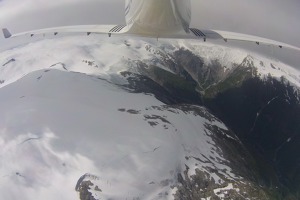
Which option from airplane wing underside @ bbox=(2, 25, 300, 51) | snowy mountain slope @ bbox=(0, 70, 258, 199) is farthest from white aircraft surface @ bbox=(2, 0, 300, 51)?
snowy mountain slope @ bbox=(0, 70, 258, 199)

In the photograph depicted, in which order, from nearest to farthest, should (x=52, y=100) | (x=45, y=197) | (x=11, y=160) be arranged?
(x=45, y=197) → (x=11, y=160) → (x=52, y=100)

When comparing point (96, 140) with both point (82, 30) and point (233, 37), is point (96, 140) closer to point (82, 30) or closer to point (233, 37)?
point (82, 30)

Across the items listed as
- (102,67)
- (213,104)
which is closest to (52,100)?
(102,67)

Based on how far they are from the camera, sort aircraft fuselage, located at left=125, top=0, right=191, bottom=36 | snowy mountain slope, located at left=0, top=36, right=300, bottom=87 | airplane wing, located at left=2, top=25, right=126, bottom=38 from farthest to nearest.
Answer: snowy mountain slope, located at left=0, top=36, right=300, bottom=87
airplane wing, located at left=2, top=25, right=126, bottom=38
aircraft fuselage, located at left=125, top=0, right=191, bottom=36

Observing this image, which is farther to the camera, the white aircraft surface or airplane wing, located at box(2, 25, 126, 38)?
airplane wing, located at box(2, 25, 126, 38)

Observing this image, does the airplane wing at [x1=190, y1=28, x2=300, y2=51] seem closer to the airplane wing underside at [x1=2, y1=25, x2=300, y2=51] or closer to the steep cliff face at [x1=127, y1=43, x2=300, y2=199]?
the airplane wing underside at [x1=2, y1=25, x2=300, y2=51]

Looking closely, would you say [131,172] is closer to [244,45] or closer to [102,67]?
[102,67]
